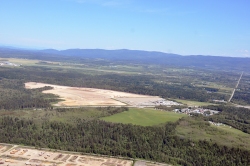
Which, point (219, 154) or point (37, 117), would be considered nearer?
point (219, 154)

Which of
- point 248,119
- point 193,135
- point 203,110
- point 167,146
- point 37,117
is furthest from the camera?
point 203,110

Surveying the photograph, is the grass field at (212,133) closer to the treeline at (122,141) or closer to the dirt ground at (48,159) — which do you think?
the treeline at (122,141)

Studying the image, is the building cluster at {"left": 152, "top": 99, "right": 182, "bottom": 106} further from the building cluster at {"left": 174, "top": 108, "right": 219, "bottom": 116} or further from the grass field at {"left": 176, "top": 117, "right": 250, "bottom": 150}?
the grass field at {"left": 176, "top": 117, "right": 250, "bottom": 150}

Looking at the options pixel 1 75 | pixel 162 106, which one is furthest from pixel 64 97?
pixel 1 75

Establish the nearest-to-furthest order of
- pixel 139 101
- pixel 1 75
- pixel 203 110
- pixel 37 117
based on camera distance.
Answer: pixel 37 117, pixel 203 110, pixel 139 101, pixel 1 75

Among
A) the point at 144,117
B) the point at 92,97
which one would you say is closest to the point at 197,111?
the point at 144,117

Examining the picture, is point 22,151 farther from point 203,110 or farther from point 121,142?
point 203,110
